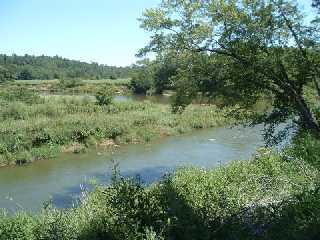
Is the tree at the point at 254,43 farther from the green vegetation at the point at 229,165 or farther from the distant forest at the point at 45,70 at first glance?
the distant forest at the point at 45,70

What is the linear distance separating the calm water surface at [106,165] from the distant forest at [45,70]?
78.9 metres

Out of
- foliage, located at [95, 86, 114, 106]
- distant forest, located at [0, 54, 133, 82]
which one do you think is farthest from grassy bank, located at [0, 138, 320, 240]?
distant forest, located at [0, 54, 133, 82]

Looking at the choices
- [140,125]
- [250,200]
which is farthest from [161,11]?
[140,125]

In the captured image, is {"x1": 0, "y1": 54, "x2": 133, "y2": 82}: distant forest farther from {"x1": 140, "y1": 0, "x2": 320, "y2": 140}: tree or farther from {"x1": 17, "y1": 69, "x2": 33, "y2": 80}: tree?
{"x1": 140, "y1": 0, "x2": 320, "y2": 140}: tree

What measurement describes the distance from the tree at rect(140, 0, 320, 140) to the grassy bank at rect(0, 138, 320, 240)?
15.2 feet

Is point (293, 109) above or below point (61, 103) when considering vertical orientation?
above

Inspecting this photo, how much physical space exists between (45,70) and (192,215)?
496 feet

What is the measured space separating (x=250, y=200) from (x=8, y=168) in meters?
16.5

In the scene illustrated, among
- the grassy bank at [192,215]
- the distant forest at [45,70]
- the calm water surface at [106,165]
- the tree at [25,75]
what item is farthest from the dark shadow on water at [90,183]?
the tree at [25,75]

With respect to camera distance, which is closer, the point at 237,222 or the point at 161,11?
the point at 237,222

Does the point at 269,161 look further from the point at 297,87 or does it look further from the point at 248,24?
the point at 248,24

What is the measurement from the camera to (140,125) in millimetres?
32156

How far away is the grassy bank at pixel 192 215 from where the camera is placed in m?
7.73

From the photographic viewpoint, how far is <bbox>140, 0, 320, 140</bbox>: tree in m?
14.1
